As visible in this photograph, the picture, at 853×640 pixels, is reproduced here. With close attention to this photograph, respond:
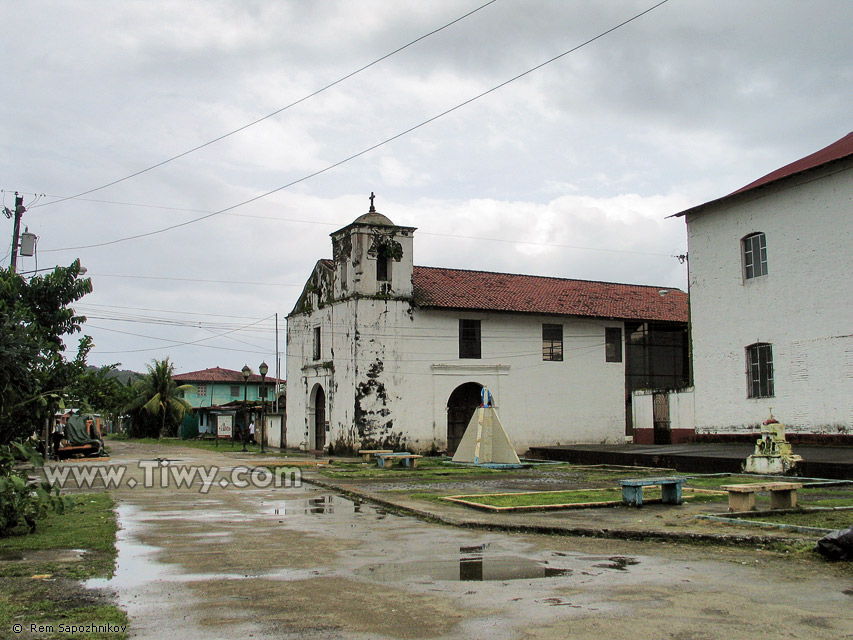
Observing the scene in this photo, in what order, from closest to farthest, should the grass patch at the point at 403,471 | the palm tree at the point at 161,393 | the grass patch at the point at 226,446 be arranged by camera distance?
the grass patch at the point at 403,471 → the grass patch at the point at 226,446 → the palm tree at the point at 161,393

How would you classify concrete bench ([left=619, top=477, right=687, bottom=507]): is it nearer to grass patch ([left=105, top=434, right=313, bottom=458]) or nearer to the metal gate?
the metal gate

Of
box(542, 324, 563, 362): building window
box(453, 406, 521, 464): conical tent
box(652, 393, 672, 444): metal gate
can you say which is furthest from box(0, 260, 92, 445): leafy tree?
box(542, 324, 563, 362): building window

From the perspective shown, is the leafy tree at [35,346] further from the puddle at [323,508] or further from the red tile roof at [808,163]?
the red tile roof at [808,163]

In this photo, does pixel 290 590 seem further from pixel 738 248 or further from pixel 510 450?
pixel 738 248

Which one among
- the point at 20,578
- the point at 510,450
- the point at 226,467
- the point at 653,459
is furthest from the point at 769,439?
the point at 20,578

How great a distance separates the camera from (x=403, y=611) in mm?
5516

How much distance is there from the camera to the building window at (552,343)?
108ft

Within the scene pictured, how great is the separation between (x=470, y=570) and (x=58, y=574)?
11.5 feet

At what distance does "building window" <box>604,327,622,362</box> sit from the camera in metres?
34.1

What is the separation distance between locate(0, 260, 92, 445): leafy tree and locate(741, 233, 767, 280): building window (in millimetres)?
19053

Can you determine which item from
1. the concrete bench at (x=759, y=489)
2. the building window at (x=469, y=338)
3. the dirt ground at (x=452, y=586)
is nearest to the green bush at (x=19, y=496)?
the dirt ground at (x=452, y=586)

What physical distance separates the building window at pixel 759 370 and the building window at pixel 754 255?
221cm

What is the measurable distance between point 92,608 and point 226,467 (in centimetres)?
1667

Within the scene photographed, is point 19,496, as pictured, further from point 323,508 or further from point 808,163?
point 808,163
